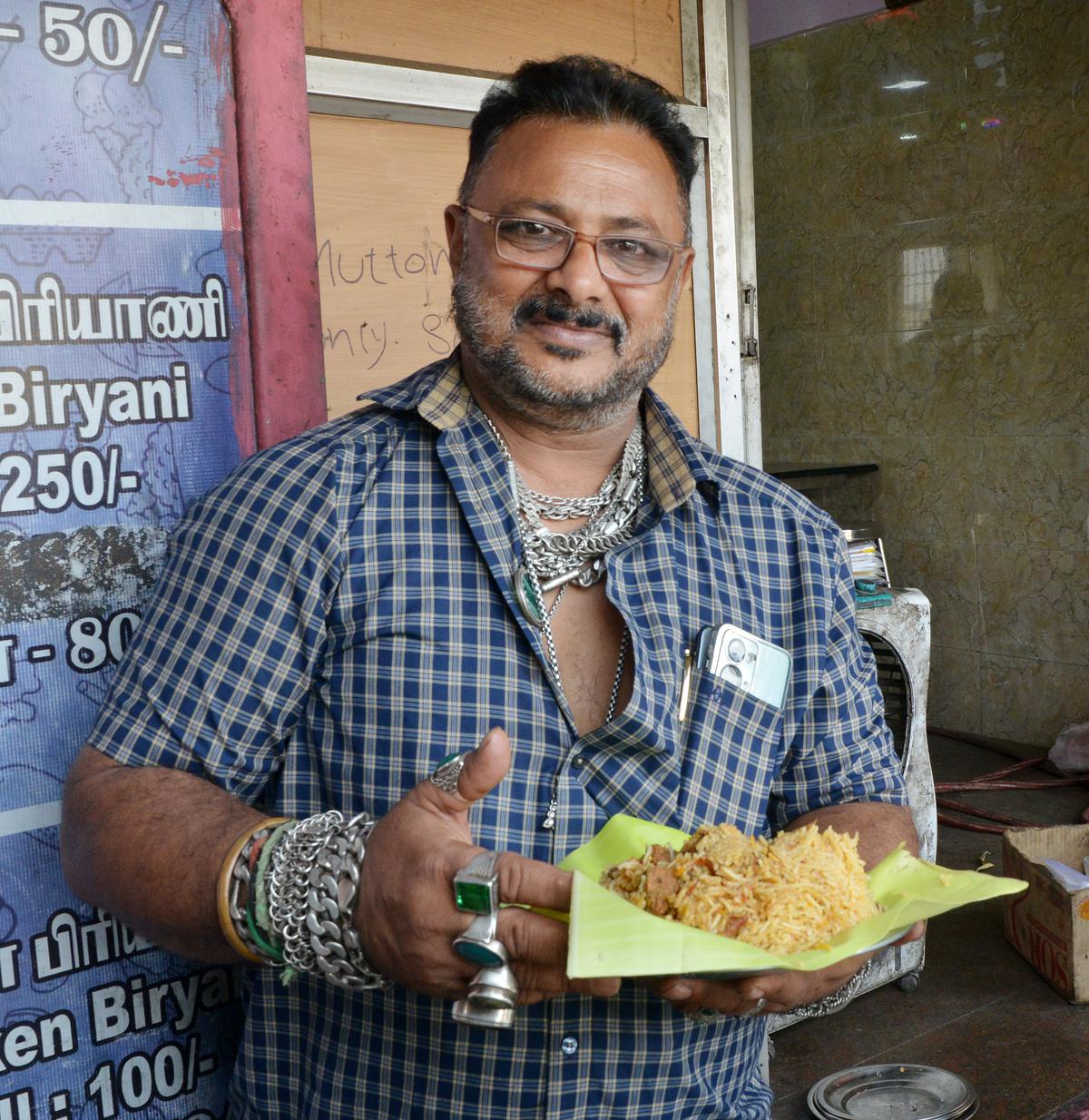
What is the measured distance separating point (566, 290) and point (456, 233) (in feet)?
0.80

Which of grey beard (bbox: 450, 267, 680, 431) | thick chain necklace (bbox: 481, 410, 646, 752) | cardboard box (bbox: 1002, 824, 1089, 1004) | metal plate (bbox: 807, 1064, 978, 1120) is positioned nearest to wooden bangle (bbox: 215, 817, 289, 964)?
thick chain necklace (bbox: 481, 410, 646, 752)

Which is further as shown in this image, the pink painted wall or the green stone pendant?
the pink painted wall

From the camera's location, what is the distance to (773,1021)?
3170mm

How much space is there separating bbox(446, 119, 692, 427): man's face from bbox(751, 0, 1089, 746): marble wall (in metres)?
4.45

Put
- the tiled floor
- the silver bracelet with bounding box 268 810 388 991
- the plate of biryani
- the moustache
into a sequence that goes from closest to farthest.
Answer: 1. the plate of biryani
2. the silver bracelet with bounding box 268 810 388 991
3. the moustache
4. the tiled floor

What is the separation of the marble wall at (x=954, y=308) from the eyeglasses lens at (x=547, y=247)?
4485mm

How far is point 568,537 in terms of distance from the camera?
162cm

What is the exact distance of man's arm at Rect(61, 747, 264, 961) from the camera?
126 centimetres

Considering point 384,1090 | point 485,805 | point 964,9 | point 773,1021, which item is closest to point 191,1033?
point 384,1090

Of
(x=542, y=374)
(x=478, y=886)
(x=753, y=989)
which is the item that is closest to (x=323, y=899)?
(x=478, y=886)

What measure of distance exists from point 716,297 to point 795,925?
284cm

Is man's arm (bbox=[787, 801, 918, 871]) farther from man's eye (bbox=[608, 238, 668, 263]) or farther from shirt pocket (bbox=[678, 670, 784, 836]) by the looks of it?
man's eye (bbox=[608, 238, 668, 263])

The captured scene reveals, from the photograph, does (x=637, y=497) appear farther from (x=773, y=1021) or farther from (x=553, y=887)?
(x=773, y=1021)

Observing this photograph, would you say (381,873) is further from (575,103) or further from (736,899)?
(575,103)
